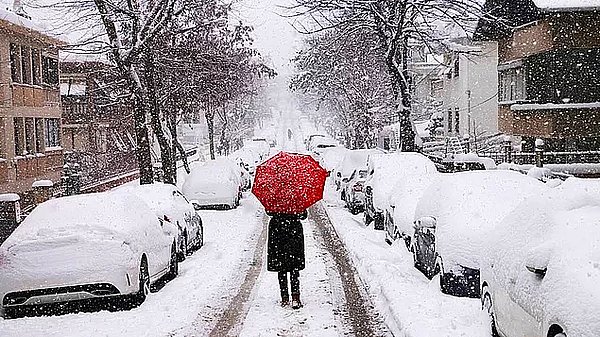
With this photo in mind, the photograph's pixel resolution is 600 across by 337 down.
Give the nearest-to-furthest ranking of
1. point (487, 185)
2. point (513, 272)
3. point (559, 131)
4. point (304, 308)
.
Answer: point (513, 272), point (304, 308), point (487, 185), point (559, 131)

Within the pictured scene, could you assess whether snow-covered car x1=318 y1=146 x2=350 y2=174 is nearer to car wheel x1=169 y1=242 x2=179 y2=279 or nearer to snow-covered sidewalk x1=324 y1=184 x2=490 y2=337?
snow-covered sidewalk x1=324 y1=184 x2=490 y2=337

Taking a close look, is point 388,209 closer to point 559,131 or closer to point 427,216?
point 427,216

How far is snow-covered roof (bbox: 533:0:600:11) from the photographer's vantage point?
84.2ft

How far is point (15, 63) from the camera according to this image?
1145 inches

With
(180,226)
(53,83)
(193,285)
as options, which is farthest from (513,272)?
(53,83)

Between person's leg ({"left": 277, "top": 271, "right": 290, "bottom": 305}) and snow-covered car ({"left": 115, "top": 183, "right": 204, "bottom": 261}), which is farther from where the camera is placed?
snow-covered car ({"left": 115, "top": 183, "right": 204, "bottom": 261})

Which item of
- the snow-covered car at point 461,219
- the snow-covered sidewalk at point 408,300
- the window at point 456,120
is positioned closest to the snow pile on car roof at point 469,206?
the snow-covered car at point 461,219

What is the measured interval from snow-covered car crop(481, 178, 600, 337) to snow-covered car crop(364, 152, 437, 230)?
8.83 meters

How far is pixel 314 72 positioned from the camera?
42.2 meters

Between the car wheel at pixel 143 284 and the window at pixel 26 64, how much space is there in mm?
21894

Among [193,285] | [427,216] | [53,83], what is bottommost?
[193,285]

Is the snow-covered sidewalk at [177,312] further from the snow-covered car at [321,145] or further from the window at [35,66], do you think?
the snow-covered car at [321,145]

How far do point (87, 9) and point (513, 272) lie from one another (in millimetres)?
17467

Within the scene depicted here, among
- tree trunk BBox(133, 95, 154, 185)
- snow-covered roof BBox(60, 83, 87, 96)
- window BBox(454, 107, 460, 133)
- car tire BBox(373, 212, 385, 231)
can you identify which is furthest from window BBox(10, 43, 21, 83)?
window BBox(454, 107, 460, 133)
